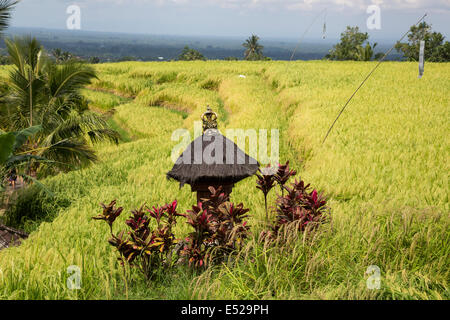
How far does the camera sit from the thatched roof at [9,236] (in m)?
4.92

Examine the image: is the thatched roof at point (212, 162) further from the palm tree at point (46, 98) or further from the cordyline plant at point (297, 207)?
the palm tree at point (46, 98)

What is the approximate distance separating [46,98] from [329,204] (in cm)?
678

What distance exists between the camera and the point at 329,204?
4031 mm

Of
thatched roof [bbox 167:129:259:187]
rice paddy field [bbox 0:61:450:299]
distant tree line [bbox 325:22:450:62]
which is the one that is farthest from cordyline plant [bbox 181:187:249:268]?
distant tree line [bbox 325:22:450:62]

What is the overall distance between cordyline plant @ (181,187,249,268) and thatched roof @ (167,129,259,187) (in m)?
0.26

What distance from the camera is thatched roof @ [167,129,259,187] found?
3.19 meters

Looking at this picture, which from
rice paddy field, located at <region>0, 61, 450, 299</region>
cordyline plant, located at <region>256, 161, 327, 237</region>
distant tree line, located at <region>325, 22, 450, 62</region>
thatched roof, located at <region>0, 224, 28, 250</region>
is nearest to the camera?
rice paddy field, located at <region>0, 61, 450, 299</region>

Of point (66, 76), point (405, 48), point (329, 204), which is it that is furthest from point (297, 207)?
point (405, 48)

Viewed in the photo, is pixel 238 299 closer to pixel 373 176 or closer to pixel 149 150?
pixel 373 176

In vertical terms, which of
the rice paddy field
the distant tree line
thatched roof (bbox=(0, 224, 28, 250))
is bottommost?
thatched roof (bbox=(0, 224, 28, 250))

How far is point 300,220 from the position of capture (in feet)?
9.71

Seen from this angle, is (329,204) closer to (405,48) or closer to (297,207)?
(297,207)

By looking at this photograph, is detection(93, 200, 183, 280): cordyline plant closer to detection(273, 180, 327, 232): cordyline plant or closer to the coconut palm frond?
detection(273, 180, 327, 232): cordyline plant

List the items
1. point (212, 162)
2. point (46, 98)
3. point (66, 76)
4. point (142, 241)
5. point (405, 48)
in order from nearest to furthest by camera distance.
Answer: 1. point (142, 241)
2. point (212, 162)
3. point (66, 76)
4. point (46, 98)
5. point (405, 48)
